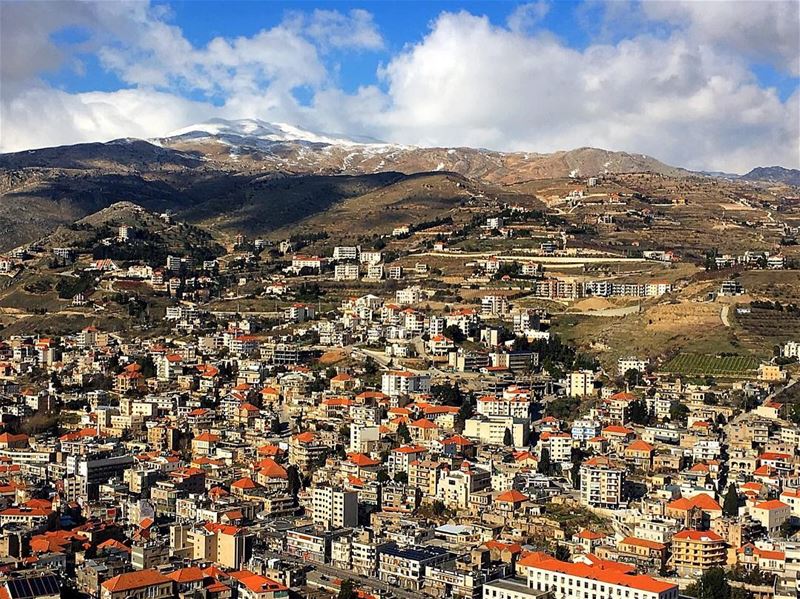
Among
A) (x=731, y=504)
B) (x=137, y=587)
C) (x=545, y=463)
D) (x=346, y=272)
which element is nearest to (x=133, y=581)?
(x=137, y=587)

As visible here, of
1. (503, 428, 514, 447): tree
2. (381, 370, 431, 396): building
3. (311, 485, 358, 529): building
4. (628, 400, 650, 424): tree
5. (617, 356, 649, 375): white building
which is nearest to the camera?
(311, 485, 358, 529): building

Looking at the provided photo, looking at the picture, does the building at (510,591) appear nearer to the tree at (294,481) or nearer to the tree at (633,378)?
the tree at (294,481)

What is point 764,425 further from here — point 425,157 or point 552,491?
point 425,157

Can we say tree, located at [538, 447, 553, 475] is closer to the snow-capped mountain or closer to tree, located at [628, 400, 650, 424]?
tree, located at [628, 400, 650, 424]

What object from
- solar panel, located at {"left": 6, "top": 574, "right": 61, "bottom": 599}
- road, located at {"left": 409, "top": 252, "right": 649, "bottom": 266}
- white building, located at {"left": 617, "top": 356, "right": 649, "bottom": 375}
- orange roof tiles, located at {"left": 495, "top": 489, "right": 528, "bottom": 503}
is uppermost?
road, located at {"left": 409, "top": 252, "right": 649, "bottom": 266}

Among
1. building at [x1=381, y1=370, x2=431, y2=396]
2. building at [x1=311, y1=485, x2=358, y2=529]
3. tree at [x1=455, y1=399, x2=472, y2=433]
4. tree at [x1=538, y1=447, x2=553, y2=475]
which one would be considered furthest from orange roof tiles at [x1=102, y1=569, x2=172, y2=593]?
building at [x1=381, y1=370, x2=431, y2=396]

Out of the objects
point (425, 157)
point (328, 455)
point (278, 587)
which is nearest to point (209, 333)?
point (328, 455)
